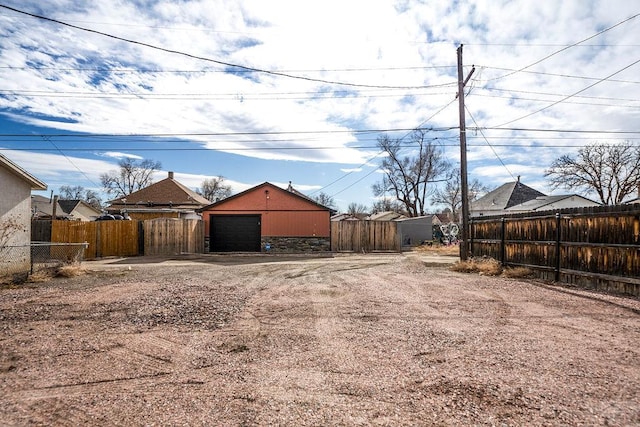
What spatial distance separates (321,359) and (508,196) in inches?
1571

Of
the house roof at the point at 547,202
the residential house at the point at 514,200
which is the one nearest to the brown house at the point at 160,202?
the house roof at the point at 547,202

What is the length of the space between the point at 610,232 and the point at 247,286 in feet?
28.5

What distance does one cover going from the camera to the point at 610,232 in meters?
8.62

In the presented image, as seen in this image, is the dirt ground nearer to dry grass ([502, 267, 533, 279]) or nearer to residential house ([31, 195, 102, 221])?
dry grass ([502, 267, 533, 279])

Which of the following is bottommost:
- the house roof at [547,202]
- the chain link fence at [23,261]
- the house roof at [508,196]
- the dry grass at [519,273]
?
the dry grass at [519,273]

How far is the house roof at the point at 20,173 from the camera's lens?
11617 mm

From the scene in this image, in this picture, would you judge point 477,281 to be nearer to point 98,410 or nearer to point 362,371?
point 362,371

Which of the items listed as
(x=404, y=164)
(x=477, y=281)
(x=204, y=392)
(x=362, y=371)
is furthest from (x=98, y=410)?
(x=404, y=164)

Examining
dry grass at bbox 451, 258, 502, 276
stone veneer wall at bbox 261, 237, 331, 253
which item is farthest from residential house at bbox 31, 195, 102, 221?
dry grass at bbox 451, 258, 502, 276

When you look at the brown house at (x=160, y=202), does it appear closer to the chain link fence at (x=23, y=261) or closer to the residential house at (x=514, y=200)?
the chain link fence at (x=23, y=261)

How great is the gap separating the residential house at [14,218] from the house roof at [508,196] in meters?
37.3

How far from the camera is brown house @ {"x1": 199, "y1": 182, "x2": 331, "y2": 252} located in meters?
23.6

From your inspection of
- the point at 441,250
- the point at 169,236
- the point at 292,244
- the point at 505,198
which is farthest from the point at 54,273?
the point at 505,198

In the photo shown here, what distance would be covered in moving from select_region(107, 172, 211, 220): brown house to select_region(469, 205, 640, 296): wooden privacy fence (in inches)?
999
